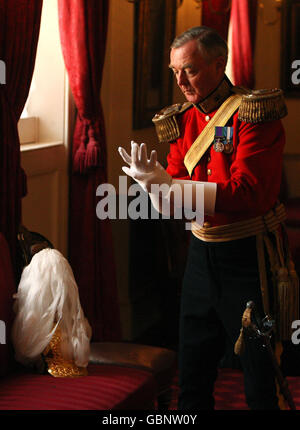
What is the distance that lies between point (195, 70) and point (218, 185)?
38cm

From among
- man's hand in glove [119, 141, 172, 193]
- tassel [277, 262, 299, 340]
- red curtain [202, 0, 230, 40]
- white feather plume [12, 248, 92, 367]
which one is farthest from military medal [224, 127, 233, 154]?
red curtain [202, 0, 230, 40]

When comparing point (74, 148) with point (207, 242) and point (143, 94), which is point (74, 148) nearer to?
point (143, 94)

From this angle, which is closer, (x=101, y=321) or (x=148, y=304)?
(x=101, y=321)

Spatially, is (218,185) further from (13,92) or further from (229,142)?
(13,92)

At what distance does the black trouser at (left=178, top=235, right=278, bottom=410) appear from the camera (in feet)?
8.33

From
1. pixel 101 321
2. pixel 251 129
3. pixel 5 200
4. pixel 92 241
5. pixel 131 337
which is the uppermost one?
pixel 251 129

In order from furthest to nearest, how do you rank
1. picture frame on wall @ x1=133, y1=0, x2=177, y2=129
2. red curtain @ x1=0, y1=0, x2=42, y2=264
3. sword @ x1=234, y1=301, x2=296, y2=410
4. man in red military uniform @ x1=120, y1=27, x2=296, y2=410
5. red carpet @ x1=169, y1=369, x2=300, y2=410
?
picture frame on wall @ x1=133, y1=0, x2=177, y2=129
red carpet @ x1=169, y1=369, x2=300, y2=410
red curtain @ x1=0, y1=0, x2=42, y2=264
man in red military uniform @ x1=120, y1=27, x2=296, y2=410
sword @ x1=234, y1=301, x2=296, y2=410

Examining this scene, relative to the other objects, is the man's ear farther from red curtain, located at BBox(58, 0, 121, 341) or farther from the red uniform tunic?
red curtain, located at BBox(58, 0, 121, 341)

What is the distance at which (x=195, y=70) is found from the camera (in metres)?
2.50

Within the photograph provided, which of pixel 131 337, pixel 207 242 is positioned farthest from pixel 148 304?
pixel 207 242

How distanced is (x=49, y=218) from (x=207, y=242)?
1412mm

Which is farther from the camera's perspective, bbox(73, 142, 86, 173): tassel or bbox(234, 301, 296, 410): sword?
bbox(73, 142, 86, 173): tassel

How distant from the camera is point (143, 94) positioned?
16.0 ft

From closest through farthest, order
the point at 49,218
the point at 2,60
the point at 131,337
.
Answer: the point at 2,60, the point at 49,218, the point at 131,337
